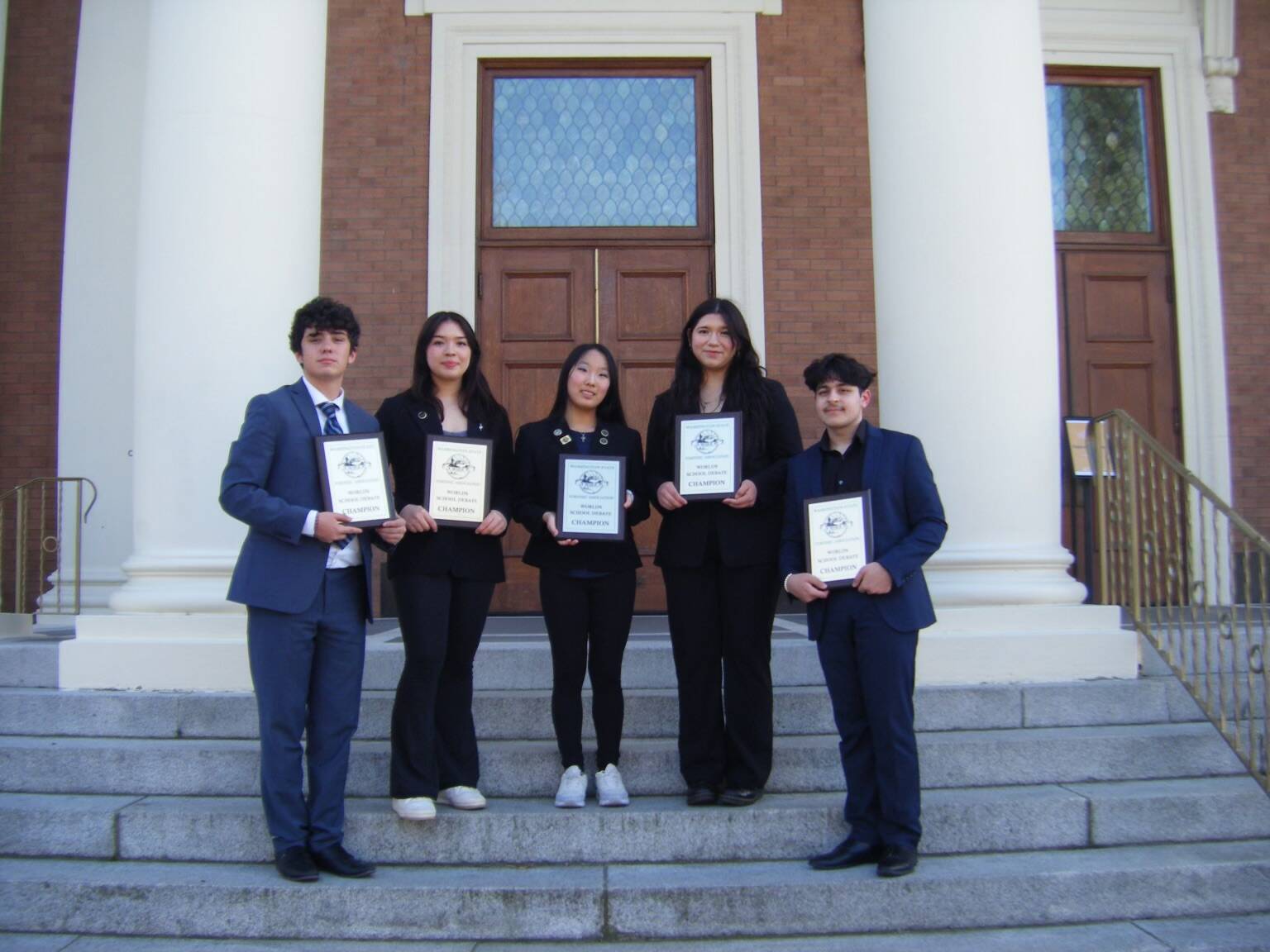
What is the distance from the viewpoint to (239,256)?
5652 mm

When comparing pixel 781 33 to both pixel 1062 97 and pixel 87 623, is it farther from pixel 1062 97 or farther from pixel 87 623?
pixel 87 623

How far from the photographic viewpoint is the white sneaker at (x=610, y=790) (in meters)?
4.39

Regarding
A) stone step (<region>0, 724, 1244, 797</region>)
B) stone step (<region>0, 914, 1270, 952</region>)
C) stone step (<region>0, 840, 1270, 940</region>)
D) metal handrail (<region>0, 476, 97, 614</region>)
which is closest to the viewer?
stone step (<region>0, 914, 1270, 952</region>)

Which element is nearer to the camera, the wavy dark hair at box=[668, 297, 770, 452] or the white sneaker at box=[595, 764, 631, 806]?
the white sneaker at box=[595, 764, 631, 806]

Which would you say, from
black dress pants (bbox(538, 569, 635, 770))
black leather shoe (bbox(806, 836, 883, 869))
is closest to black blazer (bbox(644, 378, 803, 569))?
black dress pants (bbox(538, 569, 635, 770))

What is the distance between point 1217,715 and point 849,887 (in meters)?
2.26

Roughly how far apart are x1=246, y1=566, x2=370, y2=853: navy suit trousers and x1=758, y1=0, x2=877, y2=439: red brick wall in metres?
4.74

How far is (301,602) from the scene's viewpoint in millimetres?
4027

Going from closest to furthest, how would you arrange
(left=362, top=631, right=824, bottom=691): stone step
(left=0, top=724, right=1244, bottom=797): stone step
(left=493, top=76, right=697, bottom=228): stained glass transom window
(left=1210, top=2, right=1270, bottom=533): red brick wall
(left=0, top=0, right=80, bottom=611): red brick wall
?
(left=0, top=724, right=1244, bottom=797): stone step, (left=362, top=631, right=824, bottom=691): stone step, (left=0, top=0, right=80, bottom=611): red brick wall, (left=1210, top=2, right=1270, bottom=533): red brick wall, (left=493, top=76, right=697, bottom=228): stained glass transom window

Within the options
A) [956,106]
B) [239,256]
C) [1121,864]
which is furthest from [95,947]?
[956,106]

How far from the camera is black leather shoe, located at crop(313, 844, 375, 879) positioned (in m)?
4.03

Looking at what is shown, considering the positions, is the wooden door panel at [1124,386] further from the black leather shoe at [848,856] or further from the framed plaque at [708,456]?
the black leather shoe at [848,856]

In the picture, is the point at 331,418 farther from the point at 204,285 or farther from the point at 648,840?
the point at 648,840

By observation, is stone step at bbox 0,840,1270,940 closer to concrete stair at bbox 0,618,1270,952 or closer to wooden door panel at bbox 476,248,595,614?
concrete stair at bbox 0,618,1270,952
